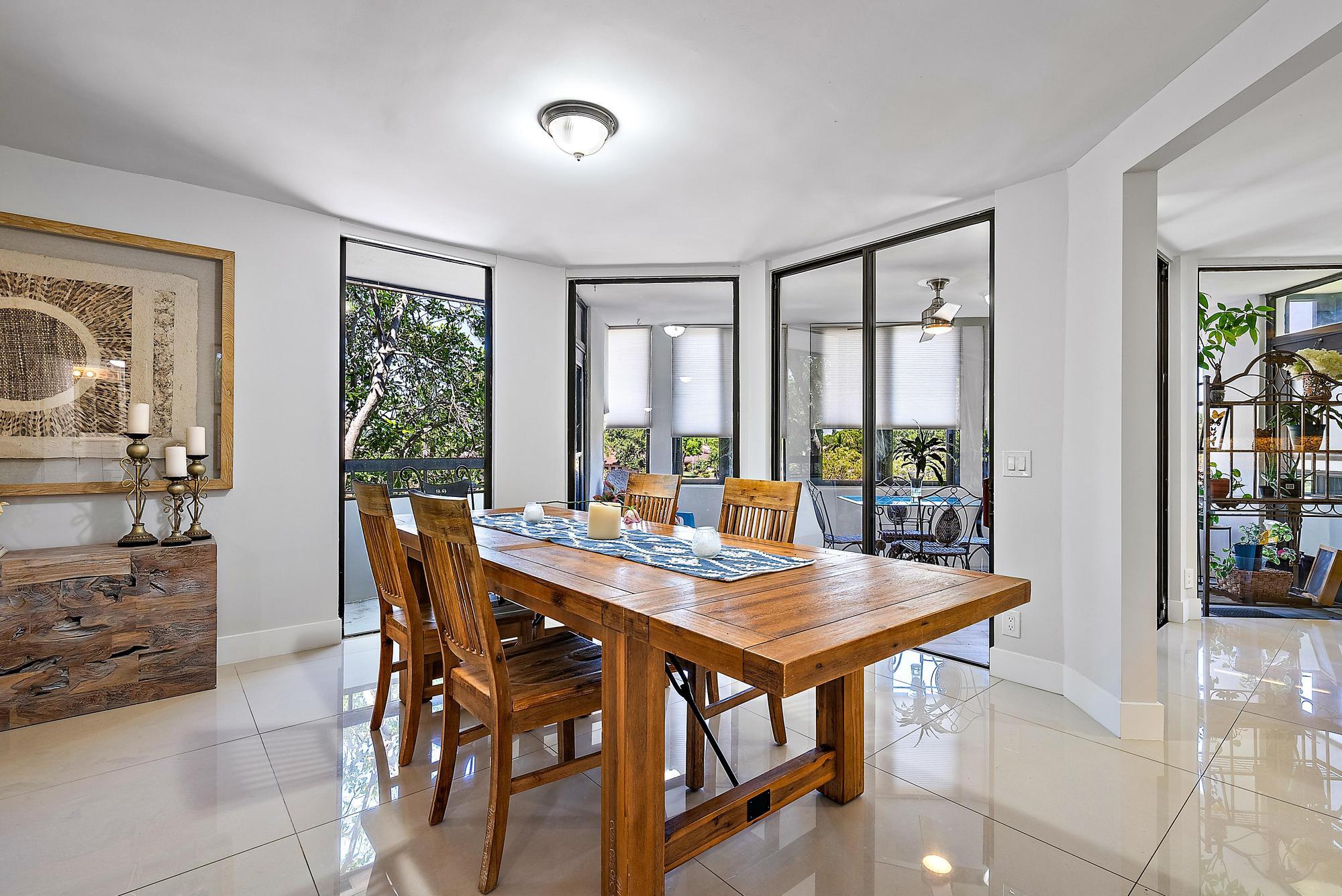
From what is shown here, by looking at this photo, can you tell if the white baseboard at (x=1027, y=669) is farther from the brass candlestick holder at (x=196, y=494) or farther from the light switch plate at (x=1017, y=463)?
the brass candlestick holder at (x=196, y=494)

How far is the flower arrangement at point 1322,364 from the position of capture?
4.14 m

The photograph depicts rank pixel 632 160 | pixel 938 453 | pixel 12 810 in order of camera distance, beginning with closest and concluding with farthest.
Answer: pixel 12 810 < pixel 632 160 < pixel 938 453

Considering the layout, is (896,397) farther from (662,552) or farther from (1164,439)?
(662,552)

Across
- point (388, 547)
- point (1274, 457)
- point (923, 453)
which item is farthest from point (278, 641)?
point (1274, 457)

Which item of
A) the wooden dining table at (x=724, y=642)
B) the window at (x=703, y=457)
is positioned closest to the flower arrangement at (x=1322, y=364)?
the window at (x=703, y=457)

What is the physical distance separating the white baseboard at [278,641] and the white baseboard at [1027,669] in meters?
3.54

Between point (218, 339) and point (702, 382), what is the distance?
9.67 feet

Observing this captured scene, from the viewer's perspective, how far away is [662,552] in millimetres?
2213

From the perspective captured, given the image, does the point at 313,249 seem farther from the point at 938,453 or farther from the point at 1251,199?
the point at 1251,199

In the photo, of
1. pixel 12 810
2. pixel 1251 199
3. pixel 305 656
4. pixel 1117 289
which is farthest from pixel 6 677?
pixel 1251 199

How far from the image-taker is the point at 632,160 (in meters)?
2.90

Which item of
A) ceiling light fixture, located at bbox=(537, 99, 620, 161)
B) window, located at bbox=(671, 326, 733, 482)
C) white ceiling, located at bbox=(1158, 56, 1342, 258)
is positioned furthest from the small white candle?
white ceiling, located at bbox=(1158, 56, 1342, 258)

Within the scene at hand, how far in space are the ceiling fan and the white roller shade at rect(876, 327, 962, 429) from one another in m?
0.04

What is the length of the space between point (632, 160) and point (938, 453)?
→ 231cm
